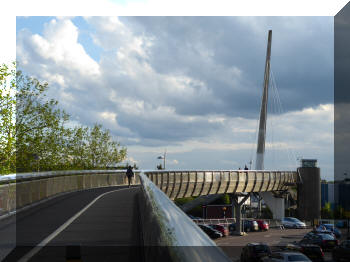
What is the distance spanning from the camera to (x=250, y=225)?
221 feet

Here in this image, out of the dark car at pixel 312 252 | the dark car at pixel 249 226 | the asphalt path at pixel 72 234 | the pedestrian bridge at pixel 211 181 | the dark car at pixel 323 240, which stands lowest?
the dark car at pixel 249 226

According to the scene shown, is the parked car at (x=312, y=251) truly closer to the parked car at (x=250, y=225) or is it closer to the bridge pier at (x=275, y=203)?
the parked car at (x=250, y=225)

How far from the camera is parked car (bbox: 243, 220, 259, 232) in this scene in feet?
220

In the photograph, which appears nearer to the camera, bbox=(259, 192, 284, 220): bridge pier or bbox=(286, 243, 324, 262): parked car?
bbox=(286, 243, 324, 262): parked car

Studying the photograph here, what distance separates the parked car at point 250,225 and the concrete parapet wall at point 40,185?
2980cm

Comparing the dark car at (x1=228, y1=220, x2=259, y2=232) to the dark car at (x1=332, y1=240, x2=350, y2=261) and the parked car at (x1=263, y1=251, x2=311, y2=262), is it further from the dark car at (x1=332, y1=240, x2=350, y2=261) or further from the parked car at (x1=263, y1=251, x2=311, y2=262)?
the parked car at (x1=263, y1=251, x2=311, y2=262)

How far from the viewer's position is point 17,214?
15055 mm

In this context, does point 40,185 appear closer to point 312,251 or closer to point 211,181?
point 312,251

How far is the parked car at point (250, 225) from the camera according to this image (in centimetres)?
6704

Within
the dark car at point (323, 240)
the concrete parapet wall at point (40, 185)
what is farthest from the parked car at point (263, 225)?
the concrete parapet wall at point (40, 185)

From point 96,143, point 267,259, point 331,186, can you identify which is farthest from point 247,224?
point 331,186

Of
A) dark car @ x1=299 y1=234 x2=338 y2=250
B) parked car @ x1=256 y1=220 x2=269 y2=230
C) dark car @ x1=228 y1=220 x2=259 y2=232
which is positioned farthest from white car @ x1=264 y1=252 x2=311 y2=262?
parked car @ x1=256 y1=220 x2=269 y2=230

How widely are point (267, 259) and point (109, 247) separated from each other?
22.7 meters

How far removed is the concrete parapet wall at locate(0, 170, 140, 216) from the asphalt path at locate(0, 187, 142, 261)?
0.56m
